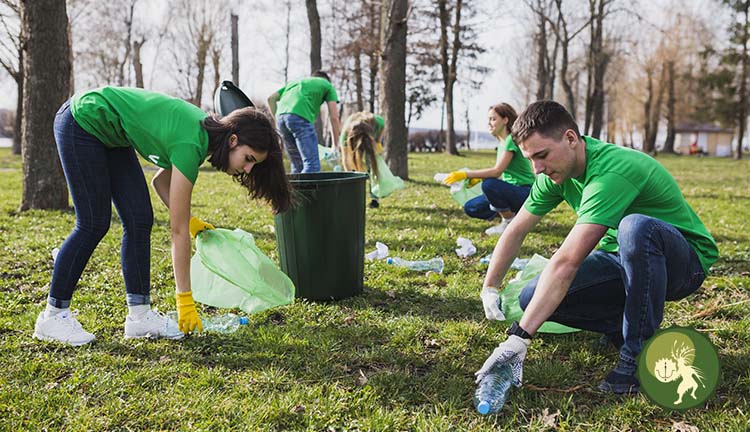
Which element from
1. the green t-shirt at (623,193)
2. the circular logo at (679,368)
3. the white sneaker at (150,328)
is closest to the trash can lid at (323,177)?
the white sneaker at (150,328)

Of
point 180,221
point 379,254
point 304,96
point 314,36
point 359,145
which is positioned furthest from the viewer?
point 314,36

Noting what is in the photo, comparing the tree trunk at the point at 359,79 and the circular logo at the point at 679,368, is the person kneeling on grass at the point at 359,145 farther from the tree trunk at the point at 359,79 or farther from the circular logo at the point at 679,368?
the tree trunk at the point at 359,79

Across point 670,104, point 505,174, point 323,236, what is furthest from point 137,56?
point 670,104

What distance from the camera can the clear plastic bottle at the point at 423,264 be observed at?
4116 mm

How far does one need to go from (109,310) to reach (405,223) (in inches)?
126

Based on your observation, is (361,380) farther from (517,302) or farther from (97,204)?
(97,204)

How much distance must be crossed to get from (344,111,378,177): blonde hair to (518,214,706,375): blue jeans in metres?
4.04

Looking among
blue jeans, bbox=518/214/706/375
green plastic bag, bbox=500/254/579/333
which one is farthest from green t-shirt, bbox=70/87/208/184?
blue jeans, bbox=518/214/706/375

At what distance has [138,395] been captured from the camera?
2.20 m

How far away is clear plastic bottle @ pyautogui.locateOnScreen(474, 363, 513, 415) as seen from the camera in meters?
2.10

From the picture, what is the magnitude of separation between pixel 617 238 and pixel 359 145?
4213 millimetres

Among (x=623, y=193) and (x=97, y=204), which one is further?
(x=97, y=204)

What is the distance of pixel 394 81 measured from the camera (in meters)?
9.66

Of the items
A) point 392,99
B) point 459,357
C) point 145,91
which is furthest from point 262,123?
point 392,99
